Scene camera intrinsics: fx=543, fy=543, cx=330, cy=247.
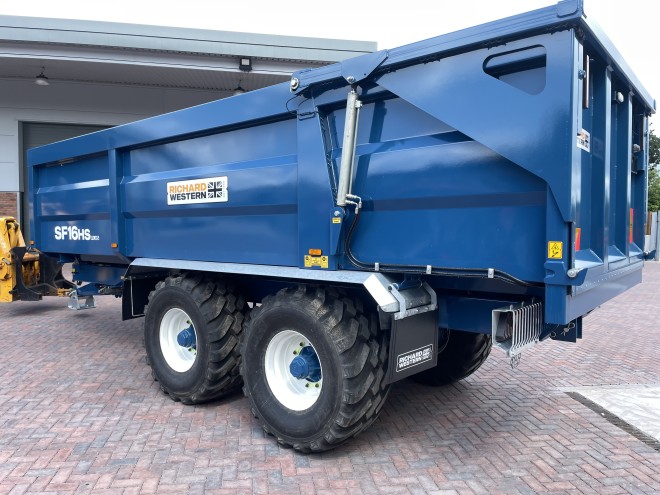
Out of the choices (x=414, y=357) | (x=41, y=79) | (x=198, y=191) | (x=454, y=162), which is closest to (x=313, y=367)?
(x=414, y=357)

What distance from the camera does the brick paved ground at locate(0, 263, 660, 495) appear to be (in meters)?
3.38

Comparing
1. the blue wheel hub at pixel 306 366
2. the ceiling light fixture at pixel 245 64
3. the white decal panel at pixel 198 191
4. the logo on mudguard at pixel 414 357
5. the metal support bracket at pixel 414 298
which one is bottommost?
the blue wheel hub at pixel 306 366

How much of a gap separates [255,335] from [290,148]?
1.41m

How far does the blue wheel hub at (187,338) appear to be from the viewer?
4820 mm

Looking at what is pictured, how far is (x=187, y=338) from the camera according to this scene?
4.82m

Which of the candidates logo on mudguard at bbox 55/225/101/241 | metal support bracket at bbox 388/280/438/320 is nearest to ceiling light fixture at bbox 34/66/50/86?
logo on mudguard at bbox 55/225/101/241

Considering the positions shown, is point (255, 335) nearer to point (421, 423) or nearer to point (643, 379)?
point (421, 423)

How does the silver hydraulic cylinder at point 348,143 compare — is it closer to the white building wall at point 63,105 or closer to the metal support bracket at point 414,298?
the metal support bracket at point 414,298

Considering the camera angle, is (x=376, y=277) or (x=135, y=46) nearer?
(x=376, y=277)

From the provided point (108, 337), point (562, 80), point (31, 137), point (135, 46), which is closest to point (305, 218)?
point (562, 80)

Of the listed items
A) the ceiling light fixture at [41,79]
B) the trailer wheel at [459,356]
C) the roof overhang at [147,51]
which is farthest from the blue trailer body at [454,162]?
the ceiling light fixture at [41,79]

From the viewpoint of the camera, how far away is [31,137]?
15906mm

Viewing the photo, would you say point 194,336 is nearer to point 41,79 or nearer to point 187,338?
point 187,338

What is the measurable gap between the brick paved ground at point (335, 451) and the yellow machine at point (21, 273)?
2899 millimetres
